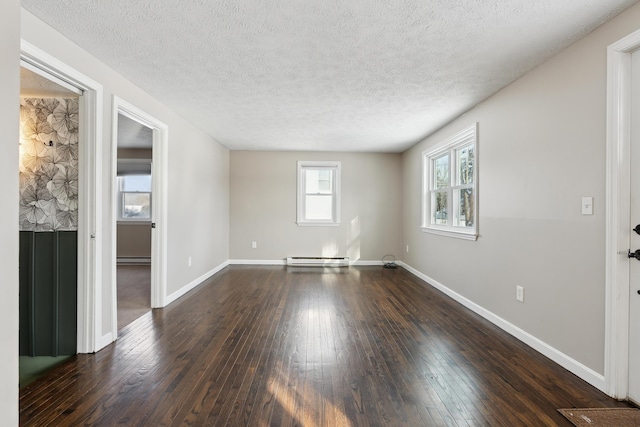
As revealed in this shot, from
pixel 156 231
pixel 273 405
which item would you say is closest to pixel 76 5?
pixel 156 231

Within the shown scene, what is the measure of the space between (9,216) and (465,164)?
440 centimetres

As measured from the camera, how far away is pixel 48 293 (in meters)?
2.56

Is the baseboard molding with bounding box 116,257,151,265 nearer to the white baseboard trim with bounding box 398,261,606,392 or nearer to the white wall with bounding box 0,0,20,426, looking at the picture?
the white baseboard trim with bounding box 398,261,606,392

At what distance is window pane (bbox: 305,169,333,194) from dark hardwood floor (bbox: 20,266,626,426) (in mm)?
3519

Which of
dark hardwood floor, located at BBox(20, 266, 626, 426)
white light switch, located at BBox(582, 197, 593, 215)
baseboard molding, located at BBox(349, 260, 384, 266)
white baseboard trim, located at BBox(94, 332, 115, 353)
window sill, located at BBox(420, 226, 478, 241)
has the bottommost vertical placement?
dark hardwood floor, located at BBox(20, 266, 626, 426)

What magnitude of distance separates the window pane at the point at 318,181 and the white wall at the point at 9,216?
18.5 feet

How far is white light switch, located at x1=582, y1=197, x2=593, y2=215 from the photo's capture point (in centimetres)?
219

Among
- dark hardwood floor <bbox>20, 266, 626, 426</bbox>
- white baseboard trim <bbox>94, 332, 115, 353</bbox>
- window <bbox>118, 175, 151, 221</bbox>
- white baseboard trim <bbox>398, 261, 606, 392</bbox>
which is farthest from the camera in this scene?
window <bbox>118, 175, 151, 221</bbox>

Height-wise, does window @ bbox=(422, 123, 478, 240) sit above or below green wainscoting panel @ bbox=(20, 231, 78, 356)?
above

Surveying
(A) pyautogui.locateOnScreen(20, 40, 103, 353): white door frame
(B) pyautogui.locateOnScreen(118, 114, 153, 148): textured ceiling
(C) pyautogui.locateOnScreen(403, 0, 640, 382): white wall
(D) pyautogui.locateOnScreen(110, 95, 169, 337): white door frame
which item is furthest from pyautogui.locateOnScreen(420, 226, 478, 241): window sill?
(B) pyautogui.locateOnScreen(118, 114, 153, 148): textured ceiling

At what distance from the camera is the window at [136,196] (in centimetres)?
728

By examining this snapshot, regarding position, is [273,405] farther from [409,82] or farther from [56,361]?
[409,82]

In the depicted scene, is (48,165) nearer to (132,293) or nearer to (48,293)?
(48,293)

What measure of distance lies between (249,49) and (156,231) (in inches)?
93.4
